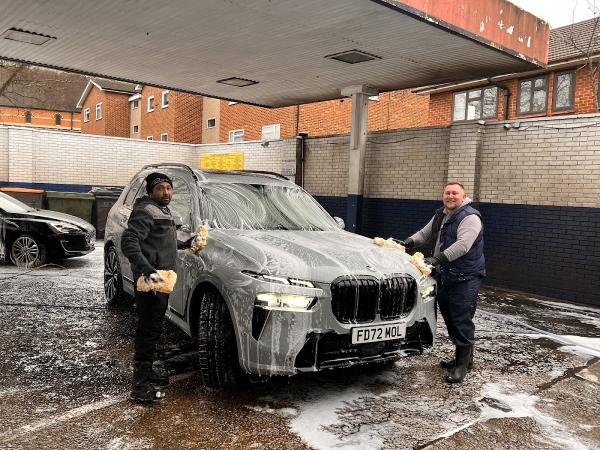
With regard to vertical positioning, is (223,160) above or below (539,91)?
below

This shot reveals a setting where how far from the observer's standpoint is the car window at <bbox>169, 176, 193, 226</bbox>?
15.3 ft

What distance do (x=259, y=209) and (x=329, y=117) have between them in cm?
1679

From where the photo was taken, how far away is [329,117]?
20.9 m

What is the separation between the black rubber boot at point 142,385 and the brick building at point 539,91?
1377cm

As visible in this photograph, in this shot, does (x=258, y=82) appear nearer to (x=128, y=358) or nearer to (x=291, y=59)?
(x=291, y=59)

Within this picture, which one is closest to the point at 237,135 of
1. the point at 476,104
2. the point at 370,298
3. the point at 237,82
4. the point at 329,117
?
the point at 329,117

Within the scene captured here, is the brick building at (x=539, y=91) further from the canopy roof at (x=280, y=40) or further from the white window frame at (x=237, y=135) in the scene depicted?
the white window frame at (x=237, y=135)

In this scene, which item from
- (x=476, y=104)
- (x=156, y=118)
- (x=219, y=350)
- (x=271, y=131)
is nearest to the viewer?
(x=219, y=350)

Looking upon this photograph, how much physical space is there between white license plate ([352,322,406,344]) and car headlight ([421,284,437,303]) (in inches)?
14.6

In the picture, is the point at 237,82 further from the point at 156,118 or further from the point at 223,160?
the point at 156,118

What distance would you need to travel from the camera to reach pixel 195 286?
13.3ft

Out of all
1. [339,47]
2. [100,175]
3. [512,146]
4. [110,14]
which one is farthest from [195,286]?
[100,175]

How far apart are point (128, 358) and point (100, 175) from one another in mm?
12823

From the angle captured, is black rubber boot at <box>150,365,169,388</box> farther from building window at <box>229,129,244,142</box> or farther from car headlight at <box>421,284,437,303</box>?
building window at <box>229,129,244,142</box>
